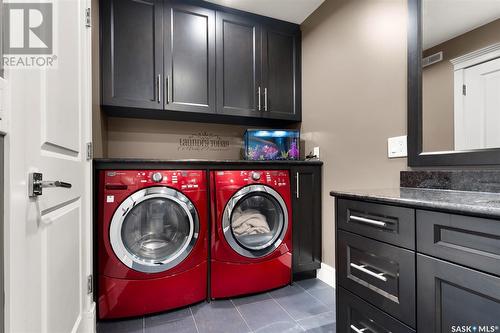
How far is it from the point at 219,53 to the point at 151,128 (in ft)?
3.02

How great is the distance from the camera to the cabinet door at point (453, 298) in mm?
658

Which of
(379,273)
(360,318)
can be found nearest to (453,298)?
(379,273)

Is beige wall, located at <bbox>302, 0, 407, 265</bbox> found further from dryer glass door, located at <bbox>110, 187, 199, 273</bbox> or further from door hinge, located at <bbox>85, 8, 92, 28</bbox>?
door hinge, located at <bbox>85, 8, 92, 28</bbox>

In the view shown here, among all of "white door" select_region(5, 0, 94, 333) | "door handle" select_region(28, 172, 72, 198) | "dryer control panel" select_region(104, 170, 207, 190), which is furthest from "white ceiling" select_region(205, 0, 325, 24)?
"door handle" select_region(28, 172, 72, 198)

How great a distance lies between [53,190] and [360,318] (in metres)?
1.35

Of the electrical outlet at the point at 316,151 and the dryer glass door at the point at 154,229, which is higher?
the electrical outlet at the point at 316,151

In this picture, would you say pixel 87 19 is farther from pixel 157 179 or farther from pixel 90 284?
pixel 90 284

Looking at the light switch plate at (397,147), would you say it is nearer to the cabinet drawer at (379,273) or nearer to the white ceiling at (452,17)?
the white ceiling at (452,17)

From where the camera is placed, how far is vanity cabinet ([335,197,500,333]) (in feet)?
2.20

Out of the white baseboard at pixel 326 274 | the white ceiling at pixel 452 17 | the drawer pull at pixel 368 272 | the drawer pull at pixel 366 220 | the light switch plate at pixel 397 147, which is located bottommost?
the white baseboard at pixel 326 274

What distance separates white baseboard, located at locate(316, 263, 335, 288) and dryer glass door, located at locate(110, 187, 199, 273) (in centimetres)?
115

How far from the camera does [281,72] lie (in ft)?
7.71

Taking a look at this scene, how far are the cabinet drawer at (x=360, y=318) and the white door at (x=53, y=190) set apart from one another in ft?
3.84

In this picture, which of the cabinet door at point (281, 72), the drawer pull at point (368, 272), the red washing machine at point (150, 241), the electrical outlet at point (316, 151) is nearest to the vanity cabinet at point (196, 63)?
the cabinet door at point (281, 72)
